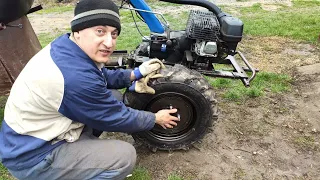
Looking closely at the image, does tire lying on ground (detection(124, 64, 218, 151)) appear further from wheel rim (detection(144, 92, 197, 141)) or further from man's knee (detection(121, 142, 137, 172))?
man's knee (detection(121, 142, 137, 172))

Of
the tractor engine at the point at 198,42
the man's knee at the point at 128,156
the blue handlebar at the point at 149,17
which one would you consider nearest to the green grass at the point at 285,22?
the tractor engine at the point at 198,42

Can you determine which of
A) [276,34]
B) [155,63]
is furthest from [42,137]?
[276,34]

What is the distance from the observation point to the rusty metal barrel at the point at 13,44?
372 centimetres

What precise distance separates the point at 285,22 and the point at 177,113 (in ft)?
20.3

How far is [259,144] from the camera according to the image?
12.5 ft

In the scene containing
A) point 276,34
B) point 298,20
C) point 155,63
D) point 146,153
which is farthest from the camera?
point 298,20

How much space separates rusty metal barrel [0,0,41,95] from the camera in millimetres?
3723

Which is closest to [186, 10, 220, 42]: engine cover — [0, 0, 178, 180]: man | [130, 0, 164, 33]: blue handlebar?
[130, 0, 164, 33]: blue handlebar

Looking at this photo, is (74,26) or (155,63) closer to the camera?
(74,26)

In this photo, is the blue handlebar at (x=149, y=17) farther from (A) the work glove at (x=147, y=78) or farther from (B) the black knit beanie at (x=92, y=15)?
(B) the black knit beanie at (x=92, y=15)

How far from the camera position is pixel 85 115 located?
8.29ft

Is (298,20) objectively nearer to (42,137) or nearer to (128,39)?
(128,39)

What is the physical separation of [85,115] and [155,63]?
3.23ft

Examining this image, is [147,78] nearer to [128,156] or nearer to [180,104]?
[180,104]
